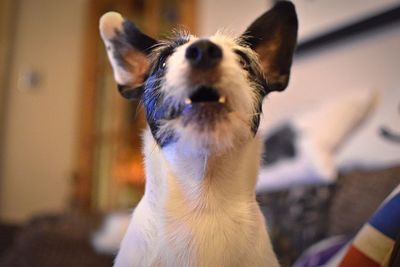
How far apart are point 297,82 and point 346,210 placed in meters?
1.01

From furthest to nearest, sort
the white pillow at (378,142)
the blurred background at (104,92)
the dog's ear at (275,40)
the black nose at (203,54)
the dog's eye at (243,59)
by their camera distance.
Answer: the blurred background at (104,92) → the white pillow at (378,142) → the dog's ear at (275,40) → the dog's eye at (243,59) → the black nose at (203,54)

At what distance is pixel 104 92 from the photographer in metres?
3.61

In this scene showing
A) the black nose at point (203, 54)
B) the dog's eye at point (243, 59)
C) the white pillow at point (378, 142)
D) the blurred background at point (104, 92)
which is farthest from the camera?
the blurred background at point (104, 92)

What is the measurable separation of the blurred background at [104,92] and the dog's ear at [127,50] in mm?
940

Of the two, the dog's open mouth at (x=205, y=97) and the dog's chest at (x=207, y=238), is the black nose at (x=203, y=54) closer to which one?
the dog's open mouth at (x=205, y=97)

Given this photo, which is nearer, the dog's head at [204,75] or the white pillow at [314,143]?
the dog's head at [204,75]

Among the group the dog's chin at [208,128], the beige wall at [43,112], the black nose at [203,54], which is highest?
the black nose at [203,54]

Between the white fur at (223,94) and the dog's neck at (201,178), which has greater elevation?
the white fur at (223,94)

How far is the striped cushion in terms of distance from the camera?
2.62 feet

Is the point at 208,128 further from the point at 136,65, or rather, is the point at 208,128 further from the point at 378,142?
the point at 378,142

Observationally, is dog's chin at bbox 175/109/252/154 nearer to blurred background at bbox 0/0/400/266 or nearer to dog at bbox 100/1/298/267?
dog at bbox 100/1/298/267

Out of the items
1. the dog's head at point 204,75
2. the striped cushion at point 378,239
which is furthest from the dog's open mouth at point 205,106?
the striped cushion at point 378,239

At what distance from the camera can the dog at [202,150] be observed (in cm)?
69

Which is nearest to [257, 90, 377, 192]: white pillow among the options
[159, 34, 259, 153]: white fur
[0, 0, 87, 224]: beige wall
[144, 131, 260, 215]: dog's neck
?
[144, 131, 260, 215]: dog's neck
